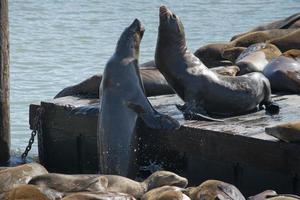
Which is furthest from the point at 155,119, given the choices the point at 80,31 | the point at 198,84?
the point at 80,31

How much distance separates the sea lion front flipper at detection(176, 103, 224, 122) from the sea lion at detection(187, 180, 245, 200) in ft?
4.91

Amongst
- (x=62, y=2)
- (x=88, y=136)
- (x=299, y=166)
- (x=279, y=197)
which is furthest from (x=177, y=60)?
(x=62, y=2)

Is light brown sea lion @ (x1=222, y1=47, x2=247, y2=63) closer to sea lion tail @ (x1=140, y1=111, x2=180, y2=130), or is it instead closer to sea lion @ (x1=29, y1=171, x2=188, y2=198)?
sea lion tail @ (x1=140, y1=111, x2=180, y2=130)

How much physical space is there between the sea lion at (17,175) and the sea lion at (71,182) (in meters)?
0.18

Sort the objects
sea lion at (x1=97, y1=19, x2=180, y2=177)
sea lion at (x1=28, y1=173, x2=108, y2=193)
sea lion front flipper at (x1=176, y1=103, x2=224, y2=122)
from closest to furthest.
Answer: sea lion at (x1=28, y1=173, x2=108, y2=193) → sea lion at (x1=97, y1=19, x2=180, y2=177) → sea lion front flipper at (x1=176, y1=103, x2=224, y2=122)

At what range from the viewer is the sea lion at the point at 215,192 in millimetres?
6049

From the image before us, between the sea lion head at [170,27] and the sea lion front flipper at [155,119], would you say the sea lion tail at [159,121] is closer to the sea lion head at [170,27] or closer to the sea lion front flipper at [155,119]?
the sea lion front flipper at [155,119]

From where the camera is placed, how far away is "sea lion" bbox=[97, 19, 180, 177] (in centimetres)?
747

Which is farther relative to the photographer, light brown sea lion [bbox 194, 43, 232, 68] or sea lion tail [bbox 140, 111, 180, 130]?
light brown sea lion [bbox 194, 43, 232, 68]

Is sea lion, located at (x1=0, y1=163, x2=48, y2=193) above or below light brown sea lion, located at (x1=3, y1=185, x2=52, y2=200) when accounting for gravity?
below

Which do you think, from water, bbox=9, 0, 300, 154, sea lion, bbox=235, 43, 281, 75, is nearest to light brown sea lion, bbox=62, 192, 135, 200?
sea lion, bbox=235, 43, 281, 75

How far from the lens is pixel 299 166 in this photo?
6.82 m

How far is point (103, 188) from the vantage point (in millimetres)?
6484

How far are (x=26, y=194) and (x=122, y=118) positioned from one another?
1.61 meters
